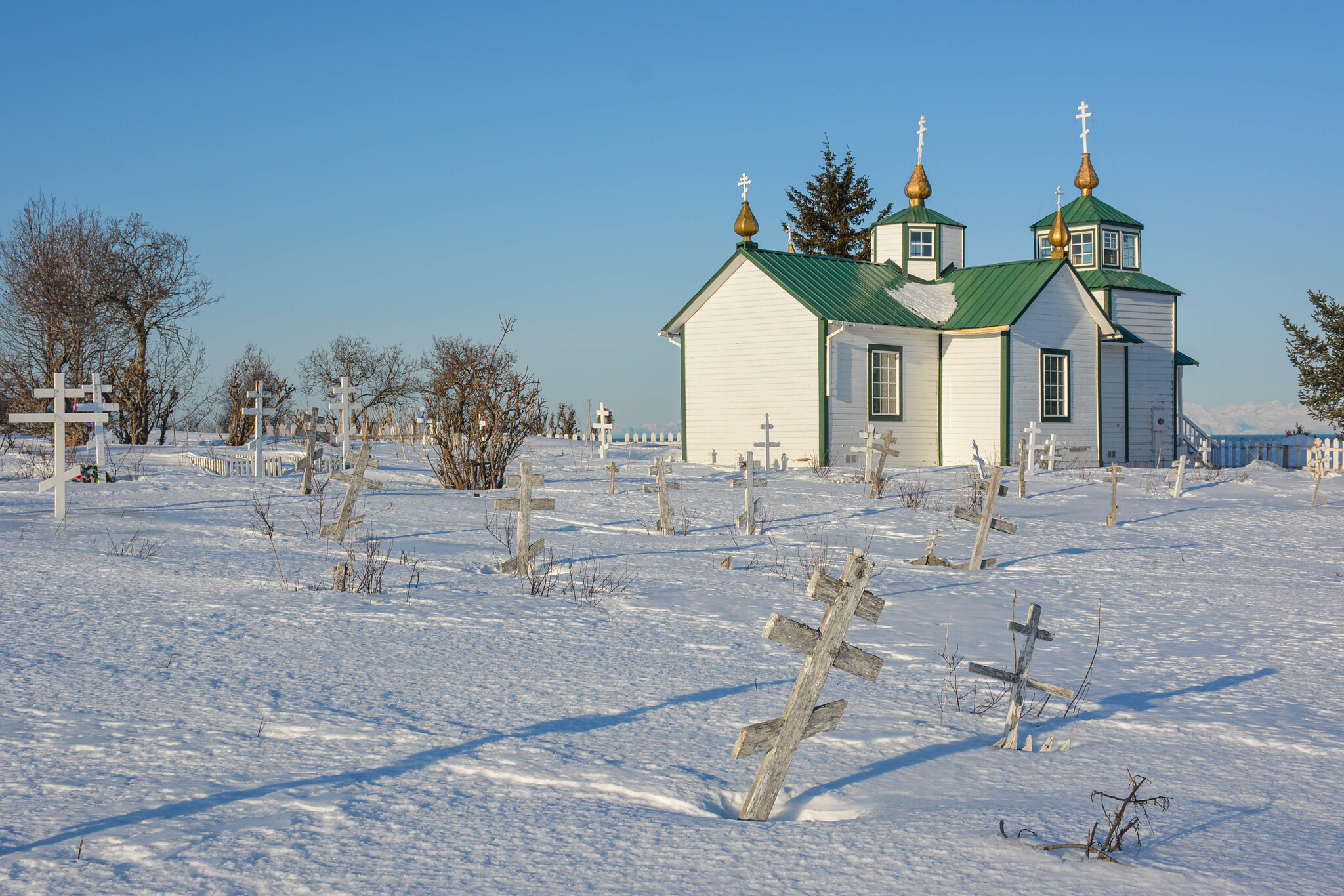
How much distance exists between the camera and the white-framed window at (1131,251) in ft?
101

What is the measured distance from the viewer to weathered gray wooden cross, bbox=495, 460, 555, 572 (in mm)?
9328

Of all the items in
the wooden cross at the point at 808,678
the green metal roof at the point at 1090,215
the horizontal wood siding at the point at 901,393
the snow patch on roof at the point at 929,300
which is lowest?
the wooden cross at the point at 808,678

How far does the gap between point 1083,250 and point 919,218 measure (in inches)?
224

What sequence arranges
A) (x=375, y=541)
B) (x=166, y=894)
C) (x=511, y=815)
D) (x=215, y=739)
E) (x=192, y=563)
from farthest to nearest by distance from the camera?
1. (x=375, y=541)
2. (x=192, y=563)
3. (x=215, y=739)
4. (x=511, y=815)
5. (x=166, y=894)

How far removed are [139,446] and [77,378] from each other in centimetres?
599

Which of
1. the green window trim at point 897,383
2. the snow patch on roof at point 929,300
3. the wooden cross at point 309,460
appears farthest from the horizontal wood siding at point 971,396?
the wooden cross at point 309,460

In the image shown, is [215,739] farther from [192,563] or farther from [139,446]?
[139,446]

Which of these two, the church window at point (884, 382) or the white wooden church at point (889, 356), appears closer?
the white wooden church at point (889, 356)

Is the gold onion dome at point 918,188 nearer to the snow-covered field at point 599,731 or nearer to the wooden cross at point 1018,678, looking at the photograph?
the snow-covered field at point 599,731

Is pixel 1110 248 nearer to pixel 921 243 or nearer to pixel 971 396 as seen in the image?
pixel 921 243

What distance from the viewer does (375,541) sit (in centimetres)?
1052

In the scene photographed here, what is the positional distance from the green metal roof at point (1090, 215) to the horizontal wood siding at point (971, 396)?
7461 millimetres

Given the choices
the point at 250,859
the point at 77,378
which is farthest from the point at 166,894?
the point at 77,378

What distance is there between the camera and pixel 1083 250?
3033 centimetres
